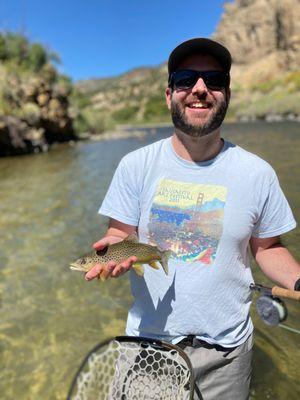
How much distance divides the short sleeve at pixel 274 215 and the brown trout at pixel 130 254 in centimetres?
64

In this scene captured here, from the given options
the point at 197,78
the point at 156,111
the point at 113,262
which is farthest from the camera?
the point at 156,111

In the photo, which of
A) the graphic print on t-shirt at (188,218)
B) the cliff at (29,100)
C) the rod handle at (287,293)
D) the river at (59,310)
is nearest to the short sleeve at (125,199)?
the graphic print on t-shirt at (188,218)

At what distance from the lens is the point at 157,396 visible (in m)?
2.39

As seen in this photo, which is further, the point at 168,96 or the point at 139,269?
the point at 168,96

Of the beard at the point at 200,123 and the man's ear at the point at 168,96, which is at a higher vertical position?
the man's ear at the point at 168,96

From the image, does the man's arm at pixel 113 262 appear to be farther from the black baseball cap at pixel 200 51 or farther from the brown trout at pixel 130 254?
the black baseball cap at pixel 200 51

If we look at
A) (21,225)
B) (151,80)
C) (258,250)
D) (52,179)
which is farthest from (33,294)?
(151,80)

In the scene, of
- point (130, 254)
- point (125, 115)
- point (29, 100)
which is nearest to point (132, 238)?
point (130, 254)

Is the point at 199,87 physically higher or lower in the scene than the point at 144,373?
higher

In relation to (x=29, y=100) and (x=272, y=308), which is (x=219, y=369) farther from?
(x=29, y=100)

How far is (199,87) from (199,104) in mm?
100

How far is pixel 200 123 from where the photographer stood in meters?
2.31

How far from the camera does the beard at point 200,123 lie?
2309 millimetres

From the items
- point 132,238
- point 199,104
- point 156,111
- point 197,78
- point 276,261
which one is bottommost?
point 156,111
